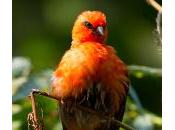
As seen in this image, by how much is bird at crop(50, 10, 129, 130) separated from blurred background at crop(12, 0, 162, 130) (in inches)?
1.5

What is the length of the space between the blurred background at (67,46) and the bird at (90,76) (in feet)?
0.12

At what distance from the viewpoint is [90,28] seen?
61.4 inches

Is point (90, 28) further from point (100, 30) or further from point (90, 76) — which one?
point (90, 76)

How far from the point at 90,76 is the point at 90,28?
0.17m

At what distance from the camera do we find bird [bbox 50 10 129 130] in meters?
1.50

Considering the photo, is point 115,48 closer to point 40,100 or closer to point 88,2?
point 88,2

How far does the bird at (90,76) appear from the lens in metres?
1.50

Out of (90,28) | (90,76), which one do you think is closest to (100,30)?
(90,28)

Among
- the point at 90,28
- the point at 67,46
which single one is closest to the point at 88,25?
the point at 90,28

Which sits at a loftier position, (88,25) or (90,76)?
(88,25)

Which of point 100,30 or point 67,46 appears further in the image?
point 67,46
